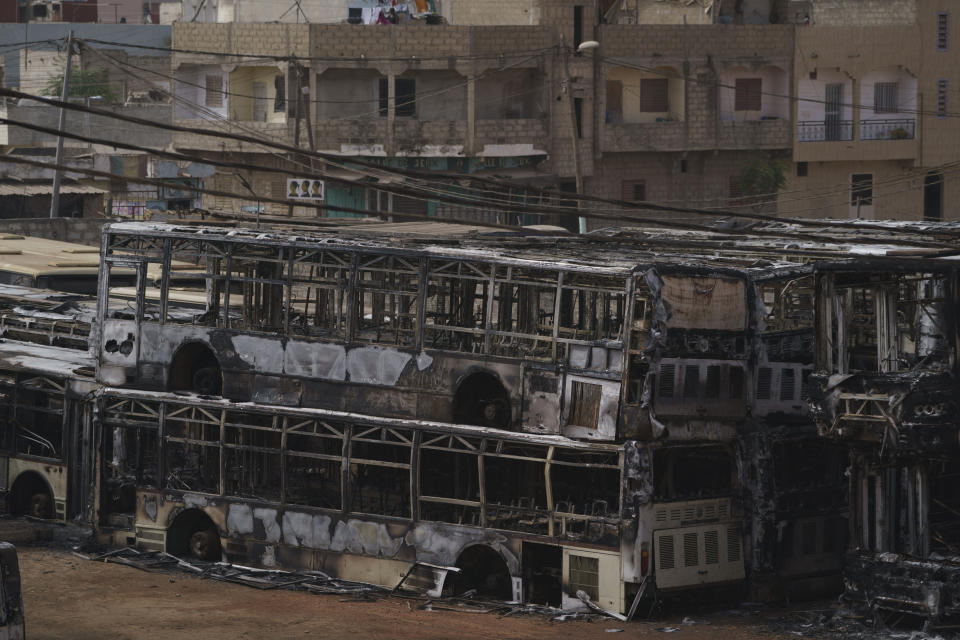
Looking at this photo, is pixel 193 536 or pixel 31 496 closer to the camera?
pixel 193 536

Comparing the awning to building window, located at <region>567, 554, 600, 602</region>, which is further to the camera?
the awning

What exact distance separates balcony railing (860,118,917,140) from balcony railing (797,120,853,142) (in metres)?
0.53

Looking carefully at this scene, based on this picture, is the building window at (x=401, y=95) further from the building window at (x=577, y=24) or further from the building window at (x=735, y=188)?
the building window at (x=735, y=188)

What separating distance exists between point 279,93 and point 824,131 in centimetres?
2043

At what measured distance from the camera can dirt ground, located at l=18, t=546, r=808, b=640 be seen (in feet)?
68.8

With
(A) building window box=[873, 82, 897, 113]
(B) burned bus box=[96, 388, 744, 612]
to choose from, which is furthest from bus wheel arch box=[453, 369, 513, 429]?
(A) building window box=[873, 82, 897, 113]

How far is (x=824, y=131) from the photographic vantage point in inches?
2379

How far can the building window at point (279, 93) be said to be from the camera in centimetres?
5684

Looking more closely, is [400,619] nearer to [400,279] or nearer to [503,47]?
[400,279]

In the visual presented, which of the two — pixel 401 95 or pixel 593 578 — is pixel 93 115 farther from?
pixel 593 578

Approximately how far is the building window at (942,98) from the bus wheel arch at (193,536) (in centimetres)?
4231

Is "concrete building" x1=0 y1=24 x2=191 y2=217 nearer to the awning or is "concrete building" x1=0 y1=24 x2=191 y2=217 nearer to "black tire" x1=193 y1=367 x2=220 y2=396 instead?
the awning

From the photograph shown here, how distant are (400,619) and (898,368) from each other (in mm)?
7421

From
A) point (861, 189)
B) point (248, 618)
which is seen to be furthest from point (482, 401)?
point (861, 189)
